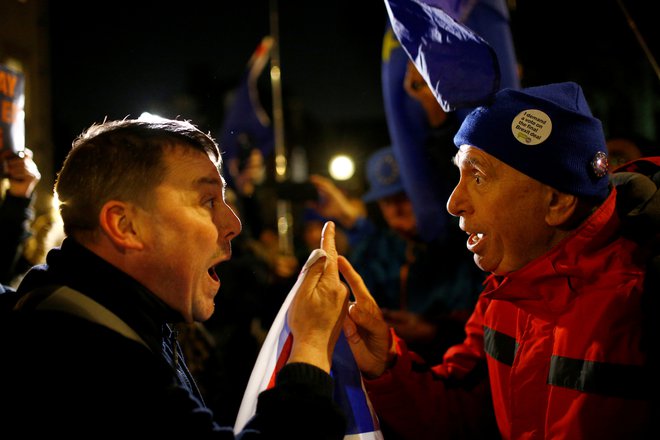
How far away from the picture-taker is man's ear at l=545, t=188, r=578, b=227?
215 centimetres

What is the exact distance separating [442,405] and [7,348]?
1.73m

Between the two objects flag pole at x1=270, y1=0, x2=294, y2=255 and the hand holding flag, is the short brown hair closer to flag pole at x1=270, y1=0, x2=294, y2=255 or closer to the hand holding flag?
the hand holding flag

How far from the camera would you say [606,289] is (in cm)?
193

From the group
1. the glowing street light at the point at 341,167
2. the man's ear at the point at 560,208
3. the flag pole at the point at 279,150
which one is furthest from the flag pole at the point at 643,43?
the glowing street light at the point at 341,167

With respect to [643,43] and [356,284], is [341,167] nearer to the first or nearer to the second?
[643,43]

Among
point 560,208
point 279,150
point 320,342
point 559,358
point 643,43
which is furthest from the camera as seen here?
point 279,150

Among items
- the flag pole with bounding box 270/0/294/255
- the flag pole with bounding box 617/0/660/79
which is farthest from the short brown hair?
the flag pole with bounding box 270/0/294/255

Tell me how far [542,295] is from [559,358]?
231mm

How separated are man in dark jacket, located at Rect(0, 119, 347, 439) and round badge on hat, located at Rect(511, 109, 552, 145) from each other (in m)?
0.85

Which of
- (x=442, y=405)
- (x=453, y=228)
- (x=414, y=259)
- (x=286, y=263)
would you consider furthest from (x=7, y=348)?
(x=286, y=263)

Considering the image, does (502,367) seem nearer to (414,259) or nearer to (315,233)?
(414,259)

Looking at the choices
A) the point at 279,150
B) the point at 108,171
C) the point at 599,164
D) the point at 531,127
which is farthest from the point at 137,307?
the point at 279,150

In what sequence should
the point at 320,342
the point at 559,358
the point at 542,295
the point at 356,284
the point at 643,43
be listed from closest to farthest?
the point at 320,342, the point at 559,358, the point at 542,295, the point at 356,284, the point at 643,43

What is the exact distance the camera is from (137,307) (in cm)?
170
